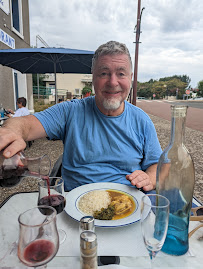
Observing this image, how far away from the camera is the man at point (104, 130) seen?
1.75 meters

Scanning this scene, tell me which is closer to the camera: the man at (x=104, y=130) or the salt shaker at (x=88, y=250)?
the salt shaker at (x=88, y=250)

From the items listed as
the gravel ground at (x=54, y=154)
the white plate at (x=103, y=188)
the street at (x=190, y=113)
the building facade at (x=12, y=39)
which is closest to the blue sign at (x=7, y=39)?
the building facade at (x=12, y=39)

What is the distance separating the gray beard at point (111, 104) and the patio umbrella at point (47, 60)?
11.0 feet

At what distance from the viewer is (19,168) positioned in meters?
1.04

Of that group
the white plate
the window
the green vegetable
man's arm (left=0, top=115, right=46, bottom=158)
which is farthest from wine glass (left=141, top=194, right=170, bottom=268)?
the window

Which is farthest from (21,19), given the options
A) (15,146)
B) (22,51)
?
(15,146)

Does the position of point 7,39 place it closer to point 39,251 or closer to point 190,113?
point 39,251

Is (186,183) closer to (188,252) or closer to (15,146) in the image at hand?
(188,252)

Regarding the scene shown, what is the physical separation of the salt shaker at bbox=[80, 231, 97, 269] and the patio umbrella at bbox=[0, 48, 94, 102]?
15.3 feet

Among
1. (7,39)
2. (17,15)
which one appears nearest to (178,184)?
(7,39)

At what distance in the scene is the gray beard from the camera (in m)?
1.83

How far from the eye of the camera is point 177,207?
0.91 meters

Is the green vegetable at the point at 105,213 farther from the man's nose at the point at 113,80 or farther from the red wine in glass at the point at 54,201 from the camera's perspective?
the man's nose at the point at 113,80

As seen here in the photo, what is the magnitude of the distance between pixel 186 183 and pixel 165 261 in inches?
12.6
